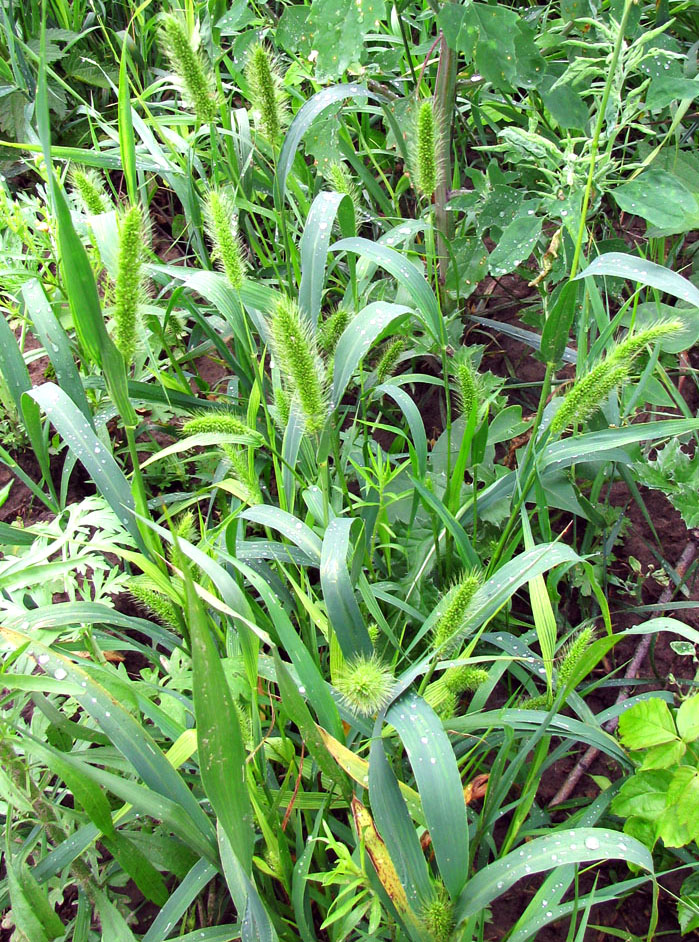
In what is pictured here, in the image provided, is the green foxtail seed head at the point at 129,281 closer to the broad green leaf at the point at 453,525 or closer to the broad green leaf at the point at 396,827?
the broad green leaf at the point at 453,525

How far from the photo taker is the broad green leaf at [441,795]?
0.88m

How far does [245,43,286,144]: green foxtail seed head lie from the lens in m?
1.24

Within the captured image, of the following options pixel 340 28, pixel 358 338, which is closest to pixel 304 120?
pixel 340 28

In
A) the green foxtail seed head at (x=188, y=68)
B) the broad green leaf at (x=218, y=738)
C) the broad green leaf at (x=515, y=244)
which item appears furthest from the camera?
the broad green leaf at (x=515, y=244)

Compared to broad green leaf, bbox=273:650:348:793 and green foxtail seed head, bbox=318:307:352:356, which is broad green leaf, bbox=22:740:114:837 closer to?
broad green leaf, bbox=273:650:348:793

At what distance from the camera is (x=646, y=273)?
118 cm

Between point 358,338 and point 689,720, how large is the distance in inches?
30.0

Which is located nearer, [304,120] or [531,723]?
[531,723]

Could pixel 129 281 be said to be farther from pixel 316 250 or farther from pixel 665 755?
pixel 665 755

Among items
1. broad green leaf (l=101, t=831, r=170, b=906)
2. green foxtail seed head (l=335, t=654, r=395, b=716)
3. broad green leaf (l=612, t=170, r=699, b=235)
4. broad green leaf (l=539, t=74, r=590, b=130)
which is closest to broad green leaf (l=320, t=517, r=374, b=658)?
green foxtail seed head (l=335, t=654, r=395, b=716)

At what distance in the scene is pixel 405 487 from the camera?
5.09 ft

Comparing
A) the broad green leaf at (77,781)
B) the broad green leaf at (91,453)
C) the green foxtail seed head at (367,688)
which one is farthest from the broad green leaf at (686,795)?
the broad green leaf at (91,453)

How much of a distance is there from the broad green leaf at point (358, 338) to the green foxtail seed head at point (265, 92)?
365 mm

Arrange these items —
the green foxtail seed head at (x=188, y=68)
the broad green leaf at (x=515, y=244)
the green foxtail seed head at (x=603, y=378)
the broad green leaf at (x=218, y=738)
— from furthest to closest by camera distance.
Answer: the broad green leaf at (x=515, y=244), the green foxtail seed head at (x=188, y=68), the green foxtail seed head at (x=603, y=378), the broad green leaf at (x=218, y=738)
